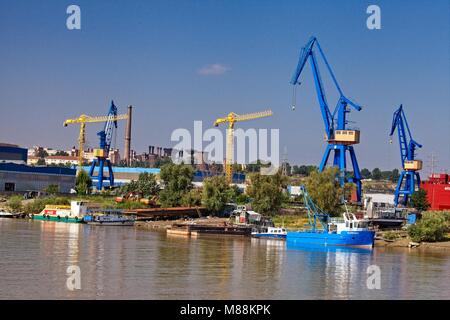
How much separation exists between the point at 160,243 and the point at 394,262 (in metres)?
11.7

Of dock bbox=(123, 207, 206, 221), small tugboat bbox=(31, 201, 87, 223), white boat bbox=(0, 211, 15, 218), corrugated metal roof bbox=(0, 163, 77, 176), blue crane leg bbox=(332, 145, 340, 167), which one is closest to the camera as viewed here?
small tugboat bbox=(31, 201, 87, 223)

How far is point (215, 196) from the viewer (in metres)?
58.0

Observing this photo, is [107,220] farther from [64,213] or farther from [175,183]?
[175,183]

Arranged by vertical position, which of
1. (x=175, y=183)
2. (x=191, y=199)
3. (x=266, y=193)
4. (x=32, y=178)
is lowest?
(x=191, y=199)

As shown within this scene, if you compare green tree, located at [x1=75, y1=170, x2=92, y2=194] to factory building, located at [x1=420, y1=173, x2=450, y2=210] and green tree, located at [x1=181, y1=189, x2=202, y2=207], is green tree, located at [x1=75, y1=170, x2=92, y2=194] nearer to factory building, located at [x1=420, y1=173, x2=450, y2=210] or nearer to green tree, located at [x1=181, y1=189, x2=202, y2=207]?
green tree, located at [x1=181, y1=189, x2=202, y2=207]

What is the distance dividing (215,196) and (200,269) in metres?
31.7

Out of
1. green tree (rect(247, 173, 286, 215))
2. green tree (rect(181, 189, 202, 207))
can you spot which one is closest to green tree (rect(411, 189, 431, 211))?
green tree (rect(247, 173, 286, 215))

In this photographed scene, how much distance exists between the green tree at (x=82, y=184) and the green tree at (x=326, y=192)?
2764cm

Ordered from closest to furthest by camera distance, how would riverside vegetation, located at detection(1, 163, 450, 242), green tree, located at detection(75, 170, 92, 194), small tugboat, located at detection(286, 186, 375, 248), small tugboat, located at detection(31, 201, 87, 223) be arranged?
small tugboat, located at detection(286, 186, 375, 248), riverside vegetation, located at detection(1, 163, 450, 242), small tugboat, located at detection(31, 201, 87, 223), green tree, located at detection(75, 170, 92, 194)

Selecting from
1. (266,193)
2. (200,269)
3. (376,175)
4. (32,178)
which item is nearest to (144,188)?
(32,178)

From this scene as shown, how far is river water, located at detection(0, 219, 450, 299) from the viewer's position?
21.5 m

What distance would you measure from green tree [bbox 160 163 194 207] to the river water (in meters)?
21.7

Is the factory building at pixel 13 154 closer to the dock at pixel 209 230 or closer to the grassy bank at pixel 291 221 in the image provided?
the grassy bank at pixel 291 221
